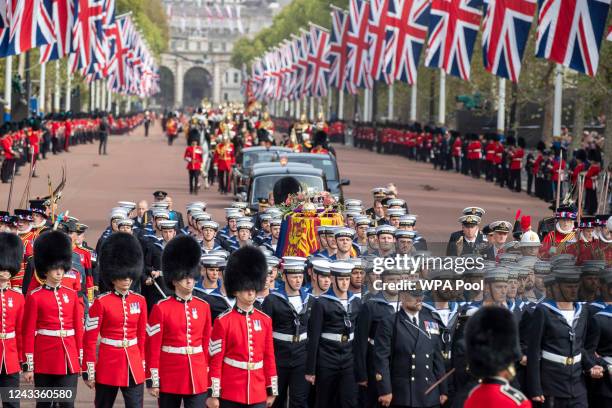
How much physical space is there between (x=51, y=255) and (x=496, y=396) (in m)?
5.05

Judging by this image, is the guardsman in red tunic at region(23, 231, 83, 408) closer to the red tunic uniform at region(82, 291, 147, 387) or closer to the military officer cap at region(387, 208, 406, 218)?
the red tunic uniform at region(82, 291, 147, 387)

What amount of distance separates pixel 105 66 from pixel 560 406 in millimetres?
52483

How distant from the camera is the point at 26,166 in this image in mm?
47375

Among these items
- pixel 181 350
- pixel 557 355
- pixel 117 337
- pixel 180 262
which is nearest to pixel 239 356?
pixel 181 350

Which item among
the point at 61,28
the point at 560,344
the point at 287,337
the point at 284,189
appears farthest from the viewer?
the point at 61,28

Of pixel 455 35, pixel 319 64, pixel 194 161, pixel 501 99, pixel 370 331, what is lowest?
pixel 194 161

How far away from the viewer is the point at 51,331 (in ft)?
36.7

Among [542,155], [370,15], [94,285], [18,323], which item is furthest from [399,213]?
[370,15]

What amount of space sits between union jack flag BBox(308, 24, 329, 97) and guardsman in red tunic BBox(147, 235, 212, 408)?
59.5 m

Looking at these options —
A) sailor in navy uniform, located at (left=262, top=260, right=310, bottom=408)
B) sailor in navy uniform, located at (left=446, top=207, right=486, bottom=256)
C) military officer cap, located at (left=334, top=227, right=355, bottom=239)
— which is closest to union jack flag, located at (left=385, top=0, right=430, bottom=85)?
sailor in navy uniform, located at (left=446, top=207, right=486, bottom=256)

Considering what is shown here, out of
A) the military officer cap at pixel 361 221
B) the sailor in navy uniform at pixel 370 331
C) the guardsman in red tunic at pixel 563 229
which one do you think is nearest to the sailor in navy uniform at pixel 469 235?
the guardsman in red tunic at pixel 563 229

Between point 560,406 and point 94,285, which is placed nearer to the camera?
point 560,406

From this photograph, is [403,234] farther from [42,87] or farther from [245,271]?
[42,87]

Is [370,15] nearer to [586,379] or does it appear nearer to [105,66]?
[105,66]
